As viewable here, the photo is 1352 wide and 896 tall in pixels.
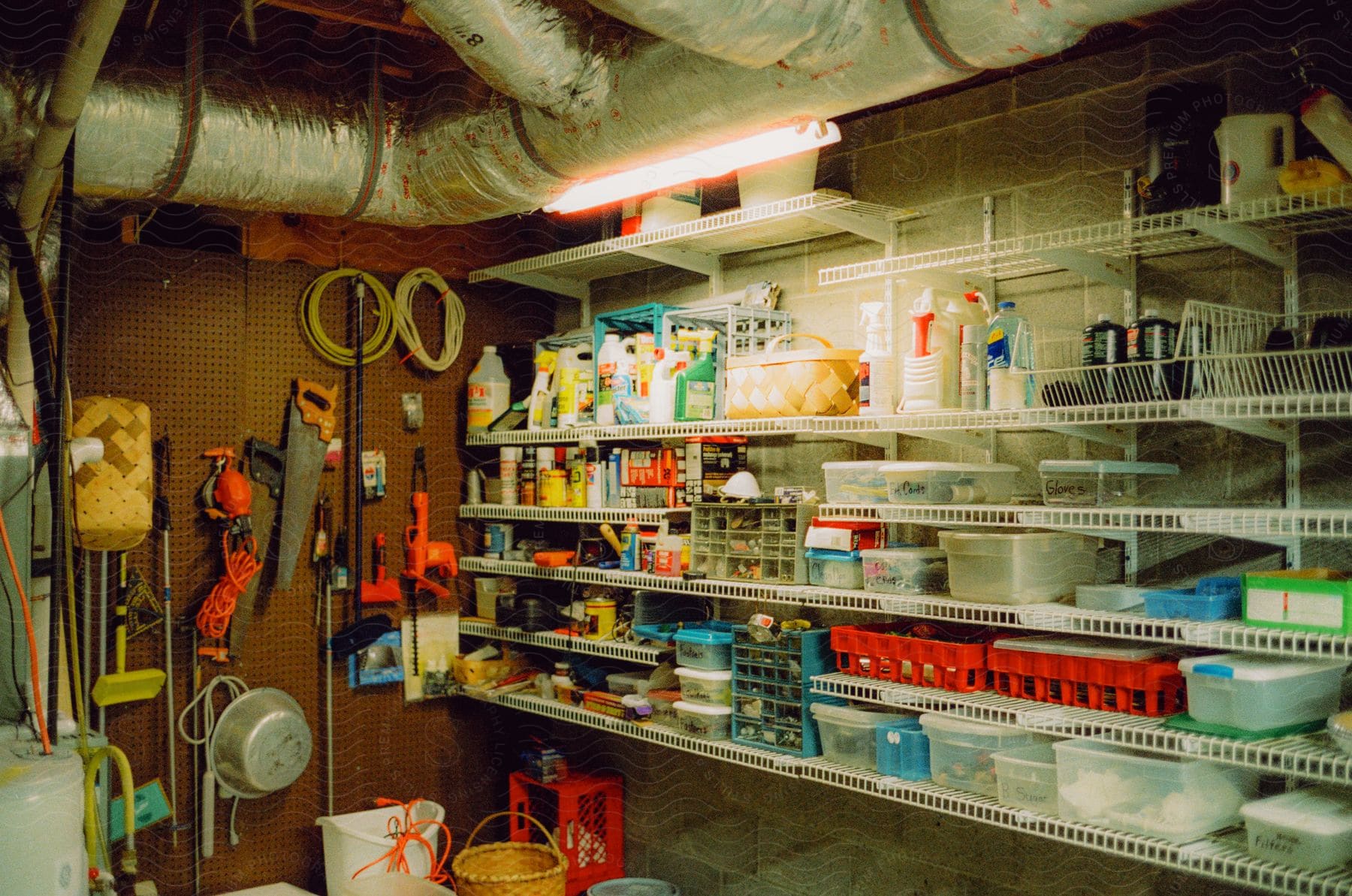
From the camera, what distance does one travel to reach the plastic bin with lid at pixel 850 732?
3.05m

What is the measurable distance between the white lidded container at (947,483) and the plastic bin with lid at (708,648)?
0.86 m

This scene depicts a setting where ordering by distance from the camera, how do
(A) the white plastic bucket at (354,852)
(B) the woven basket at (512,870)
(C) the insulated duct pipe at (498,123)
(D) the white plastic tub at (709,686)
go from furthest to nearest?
1. (A) the white plastic bucket at (354,852)
2. (B) the woven basket at (512,870)
3. (D) the white plastic tub at (709,686)
4. (C) the insulated duct pipe at (498,123)

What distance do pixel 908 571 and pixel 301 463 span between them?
7.85 feet


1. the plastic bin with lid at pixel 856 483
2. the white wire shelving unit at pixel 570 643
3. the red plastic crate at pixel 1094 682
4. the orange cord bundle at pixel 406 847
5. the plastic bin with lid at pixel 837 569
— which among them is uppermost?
the plastic bin with lid at pixel 856 483

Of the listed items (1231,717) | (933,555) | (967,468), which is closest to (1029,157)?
(967,468)

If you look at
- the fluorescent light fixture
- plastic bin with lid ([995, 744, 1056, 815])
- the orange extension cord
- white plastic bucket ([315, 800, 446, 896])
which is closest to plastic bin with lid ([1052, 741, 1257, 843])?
plastic bin with lid ([995, 744, 1056, 815])

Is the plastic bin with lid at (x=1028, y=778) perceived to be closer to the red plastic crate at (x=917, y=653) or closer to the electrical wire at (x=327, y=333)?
the red plastic crate at (x=917, y=653)

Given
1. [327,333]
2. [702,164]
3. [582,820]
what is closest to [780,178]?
[702,164]

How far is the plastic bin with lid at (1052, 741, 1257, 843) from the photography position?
93.0 inches

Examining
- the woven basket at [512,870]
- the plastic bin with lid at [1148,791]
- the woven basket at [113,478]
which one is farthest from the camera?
the woven basket at [512,870]

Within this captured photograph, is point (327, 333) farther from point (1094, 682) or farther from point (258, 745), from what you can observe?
point (1094, 682)

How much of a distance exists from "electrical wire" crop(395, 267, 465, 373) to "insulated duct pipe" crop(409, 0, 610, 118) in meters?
1.70

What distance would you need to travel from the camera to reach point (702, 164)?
3.27m

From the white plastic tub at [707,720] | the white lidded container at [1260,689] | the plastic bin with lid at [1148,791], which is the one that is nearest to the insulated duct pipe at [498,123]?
the white lidded container at [1260,689]
